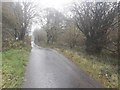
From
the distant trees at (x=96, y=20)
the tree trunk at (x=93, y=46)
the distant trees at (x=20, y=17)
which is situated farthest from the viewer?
the distant trees at (x=20, y=17)

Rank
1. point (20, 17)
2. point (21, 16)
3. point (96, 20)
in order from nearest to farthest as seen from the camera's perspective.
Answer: point (96, 20) → point (20, 17) → point (21, 16)

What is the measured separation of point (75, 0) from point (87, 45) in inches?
232

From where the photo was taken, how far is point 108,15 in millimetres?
24469

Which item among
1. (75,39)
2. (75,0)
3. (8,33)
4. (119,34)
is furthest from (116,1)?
(8,33)

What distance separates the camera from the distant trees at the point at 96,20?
80.2ft

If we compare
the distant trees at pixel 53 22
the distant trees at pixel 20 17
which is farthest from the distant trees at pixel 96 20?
the distant trees at pixel 53 22

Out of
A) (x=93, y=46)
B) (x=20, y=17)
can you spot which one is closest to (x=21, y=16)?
(x=20, y=17)

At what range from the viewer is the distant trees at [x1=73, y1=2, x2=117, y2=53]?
2445 centimetres

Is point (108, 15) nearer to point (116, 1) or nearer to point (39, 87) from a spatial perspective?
point (116, 1)

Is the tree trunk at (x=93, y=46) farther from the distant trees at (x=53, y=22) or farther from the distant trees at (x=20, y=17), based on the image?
the distant trees at (x=53, y=22)

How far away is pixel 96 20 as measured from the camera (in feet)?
82.7

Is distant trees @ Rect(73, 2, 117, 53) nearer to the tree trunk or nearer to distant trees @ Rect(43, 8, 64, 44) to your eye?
the tree trunk

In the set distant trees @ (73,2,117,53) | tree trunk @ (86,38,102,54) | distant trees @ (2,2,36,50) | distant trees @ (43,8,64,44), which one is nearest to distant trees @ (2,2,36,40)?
distant trees @ (2,2,36,50)

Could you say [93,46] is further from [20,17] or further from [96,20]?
[20,17]
